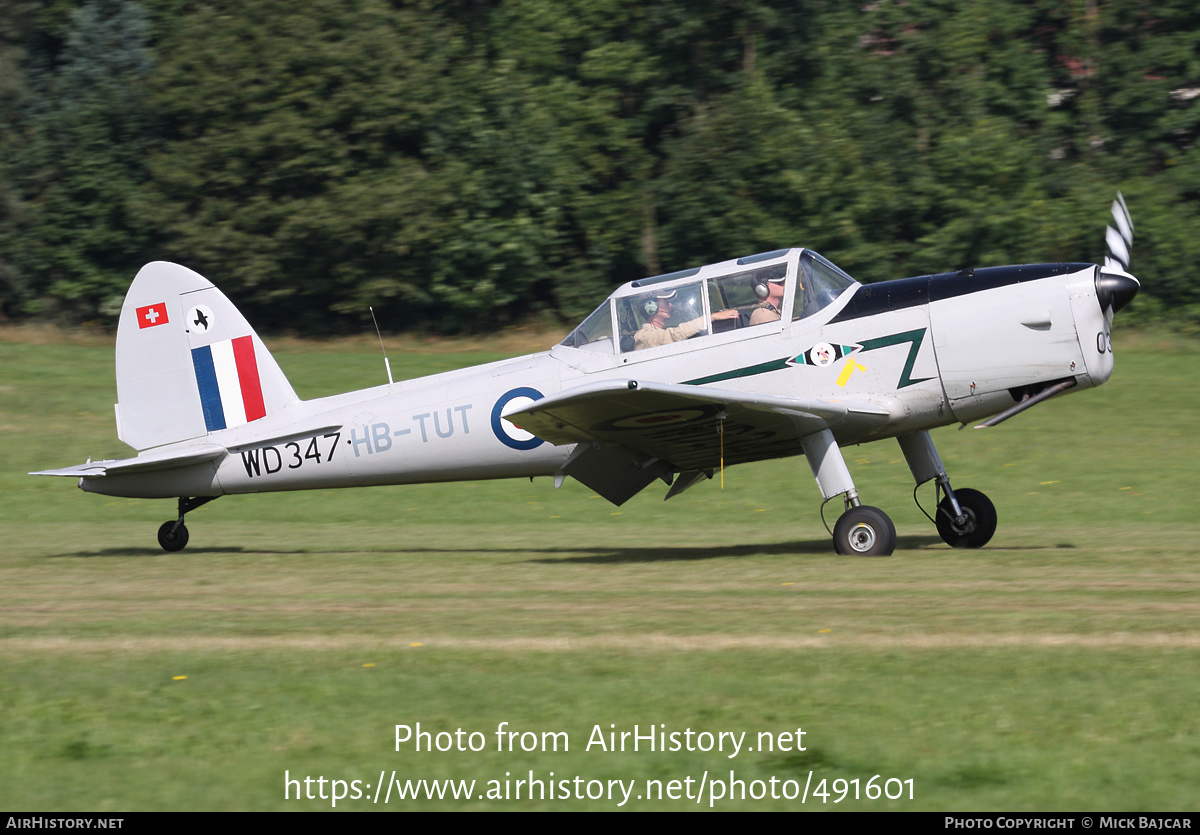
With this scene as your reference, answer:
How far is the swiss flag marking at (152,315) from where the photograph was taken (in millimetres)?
11789

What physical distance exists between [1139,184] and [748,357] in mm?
22115

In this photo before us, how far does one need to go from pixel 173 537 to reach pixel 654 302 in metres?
5.10

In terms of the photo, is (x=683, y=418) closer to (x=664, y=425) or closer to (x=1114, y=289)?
(x=664, y=425)

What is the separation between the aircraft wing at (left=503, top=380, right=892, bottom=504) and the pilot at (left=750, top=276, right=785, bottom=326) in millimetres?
732

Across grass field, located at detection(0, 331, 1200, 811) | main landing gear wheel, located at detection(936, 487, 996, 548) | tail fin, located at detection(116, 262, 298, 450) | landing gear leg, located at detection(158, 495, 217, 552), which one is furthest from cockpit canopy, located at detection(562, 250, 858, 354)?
landing gear leg, located at detection(158, 495, 217, 552)

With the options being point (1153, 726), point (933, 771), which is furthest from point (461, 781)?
point (1153, 726)

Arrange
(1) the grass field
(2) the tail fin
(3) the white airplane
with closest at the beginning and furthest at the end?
(1) the grass field < (3) the white airplane < (2) the tail fin

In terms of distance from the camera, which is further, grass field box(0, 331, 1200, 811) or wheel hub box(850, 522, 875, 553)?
wheel hub box(850, 522, 875, 553)

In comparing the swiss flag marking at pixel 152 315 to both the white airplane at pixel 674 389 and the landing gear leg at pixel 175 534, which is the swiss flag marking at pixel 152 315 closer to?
the white airplane at pixel 674 389

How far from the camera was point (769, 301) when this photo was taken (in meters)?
10.0

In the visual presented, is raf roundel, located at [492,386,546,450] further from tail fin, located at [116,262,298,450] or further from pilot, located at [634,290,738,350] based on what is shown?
tail fin, located at [116,262,298,450]

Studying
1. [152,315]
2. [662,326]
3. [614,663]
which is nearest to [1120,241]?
[662,326]

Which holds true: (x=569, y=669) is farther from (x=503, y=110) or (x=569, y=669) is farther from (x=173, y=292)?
(x=503, y=110)

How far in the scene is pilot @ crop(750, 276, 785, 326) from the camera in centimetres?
999
